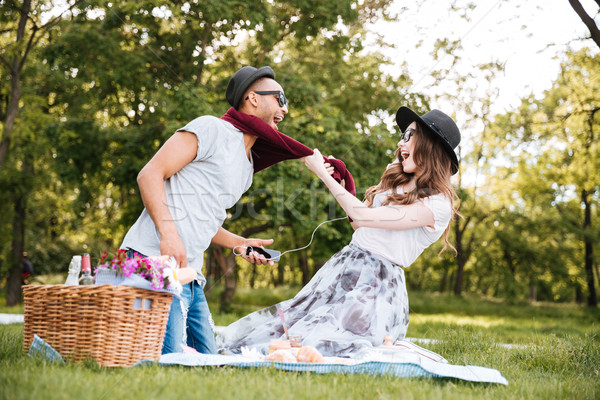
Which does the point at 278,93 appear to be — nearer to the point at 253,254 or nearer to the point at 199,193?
the point at 199,193

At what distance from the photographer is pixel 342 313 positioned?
3781mm

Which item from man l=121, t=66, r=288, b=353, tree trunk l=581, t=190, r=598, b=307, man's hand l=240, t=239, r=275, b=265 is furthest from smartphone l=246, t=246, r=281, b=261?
tree trunk l=581, t=190, r=598, b=307

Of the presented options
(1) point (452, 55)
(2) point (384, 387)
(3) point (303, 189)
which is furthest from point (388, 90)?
(2) point (384, 387)

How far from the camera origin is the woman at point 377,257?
3770 millimetres

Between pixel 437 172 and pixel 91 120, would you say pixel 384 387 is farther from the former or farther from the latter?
pixel 91 120

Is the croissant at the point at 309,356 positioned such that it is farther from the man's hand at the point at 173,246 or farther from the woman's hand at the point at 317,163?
the woman's hand at the point at 317,163

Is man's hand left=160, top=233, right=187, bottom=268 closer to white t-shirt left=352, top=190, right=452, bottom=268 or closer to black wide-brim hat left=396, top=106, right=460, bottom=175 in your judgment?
white t-shirt left=352, top=190, right=452, bottom=268

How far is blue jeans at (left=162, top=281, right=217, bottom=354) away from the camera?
347cm

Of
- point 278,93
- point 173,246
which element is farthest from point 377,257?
point 173,246

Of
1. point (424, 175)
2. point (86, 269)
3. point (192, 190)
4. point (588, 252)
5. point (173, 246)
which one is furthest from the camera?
point (588, 252)

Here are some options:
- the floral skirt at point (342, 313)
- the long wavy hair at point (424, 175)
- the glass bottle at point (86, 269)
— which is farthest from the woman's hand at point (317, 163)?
the glass bottle at point (86, 269)

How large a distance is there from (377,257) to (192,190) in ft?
5.04

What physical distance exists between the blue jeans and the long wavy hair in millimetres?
1547

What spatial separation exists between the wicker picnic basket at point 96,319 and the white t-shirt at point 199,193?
0.42m
